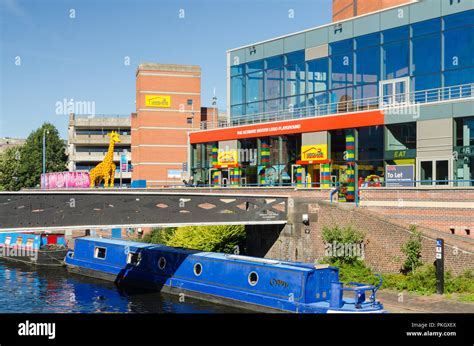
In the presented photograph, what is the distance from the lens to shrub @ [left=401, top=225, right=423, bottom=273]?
1177 inches

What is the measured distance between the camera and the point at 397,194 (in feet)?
112

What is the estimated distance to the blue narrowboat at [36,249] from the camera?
44875mm

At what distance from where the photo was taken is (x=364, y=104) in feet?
145

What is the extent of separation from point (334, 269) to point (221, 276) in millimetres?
6010

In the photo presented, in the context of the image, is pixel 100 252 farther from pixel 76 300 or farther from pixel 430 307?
pixel 430 307

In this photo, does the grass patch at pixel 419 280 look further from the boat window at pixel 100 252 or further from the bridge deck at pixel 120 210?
the boat window at pixel 100 252

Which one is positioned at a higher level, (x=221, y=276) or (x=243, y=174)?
(x=243, y=174)

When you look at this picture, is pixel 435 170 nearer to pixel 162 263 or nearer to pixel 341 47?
pixel 341 47

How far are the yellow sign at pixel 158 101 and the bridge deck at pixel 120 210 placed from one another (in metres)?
38.3

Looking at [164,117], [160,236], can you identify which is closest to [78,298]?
[160,236]

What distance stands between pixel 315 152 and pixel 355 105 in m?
4.56

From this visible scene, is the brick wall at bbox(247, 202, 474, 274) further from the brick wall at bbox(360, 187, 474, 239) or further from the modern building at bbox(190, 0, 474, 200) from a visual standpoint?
the modern building at bbox(190, 0, 474, 200)

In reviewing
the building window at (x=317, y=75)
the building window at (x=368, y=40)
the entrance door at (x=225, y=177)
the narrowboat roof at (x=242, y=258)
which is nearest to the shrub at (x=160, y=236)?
the narrowboat roof at (x=242, y=258)

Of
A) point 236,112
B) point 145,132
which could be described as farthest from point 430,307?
point 145,132
